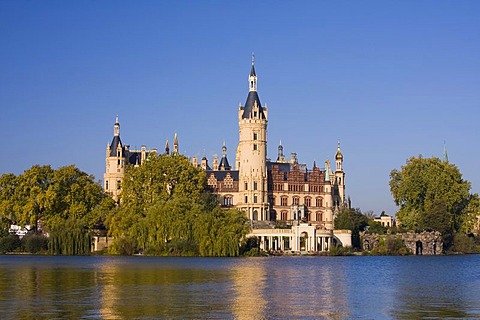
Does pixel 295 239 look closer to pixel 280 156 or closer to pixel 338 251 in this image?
pixel 338 251

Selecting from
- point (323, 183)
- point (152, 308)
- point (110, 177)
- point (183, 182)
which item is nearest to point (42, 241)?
point (183, 182)

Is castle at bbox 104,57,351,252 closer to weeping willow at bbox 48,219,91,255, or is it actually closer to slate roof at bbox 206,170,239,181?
slate roof at bbox 206,170,239,181

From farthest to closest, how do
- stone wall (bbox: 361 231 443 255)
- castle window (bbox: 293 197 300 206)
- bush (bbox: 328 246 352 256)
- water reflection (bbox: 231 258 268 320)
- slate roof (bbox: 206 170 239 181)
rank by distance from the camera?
castle window (bbox: 293 197 300 206)
slate roof (bbox: 206 170 239 181)
bush (bbox: 328 246 352 256)
stone wall (bbox: 361 231 443 255)
water reflection (bbox: 231 258 268 320)

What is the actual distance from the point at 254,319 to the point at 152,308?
4.45 meters

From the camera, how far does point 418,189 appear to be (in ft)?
341

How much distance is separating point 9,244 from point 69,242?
11993mm

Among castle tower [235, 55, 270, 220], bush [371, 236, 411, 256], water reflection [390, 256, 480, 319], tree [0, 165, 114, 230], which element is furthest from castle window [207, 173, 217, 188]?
water reflection [390, 256, 480, 319]

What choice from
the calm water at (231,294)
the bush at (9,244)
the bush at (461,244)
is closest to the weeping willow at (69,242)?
the bush at (9,244)

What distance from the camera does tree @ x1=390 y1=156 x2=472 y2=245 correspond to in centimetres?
10094

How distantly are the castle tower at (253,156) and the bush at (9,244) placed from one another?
33.2 meters

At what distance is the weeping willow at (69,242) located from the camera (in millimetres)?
90750

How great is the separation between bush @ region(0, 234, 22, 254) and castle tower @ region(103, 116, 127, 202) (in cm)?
3173

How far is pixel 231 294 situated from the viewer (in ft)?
130

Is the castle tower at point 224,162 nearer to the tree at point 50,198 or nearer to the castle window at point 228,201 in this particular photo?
the castle window at point 228,201
